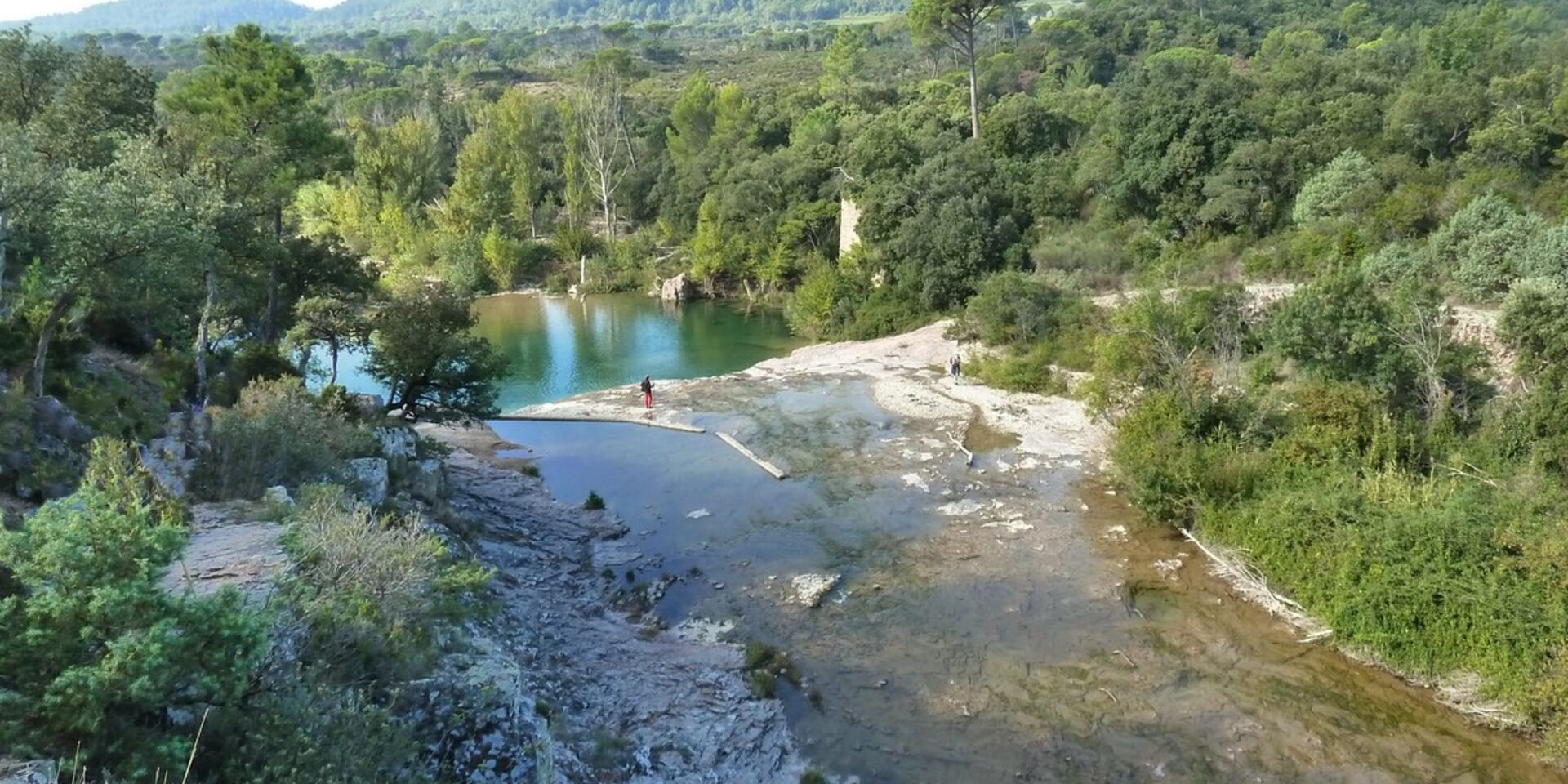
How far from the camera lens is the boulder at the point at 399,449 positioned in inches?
677

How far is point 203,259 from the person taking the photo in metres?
15.2

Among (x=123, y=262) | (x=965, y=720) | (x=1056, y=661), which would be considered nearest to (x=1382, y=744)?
(x=1056, y=661)

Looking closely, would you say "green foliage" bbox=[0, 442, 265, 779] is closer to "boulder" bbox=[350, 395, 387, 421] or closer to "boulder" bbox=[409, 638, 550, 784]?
"boulder" bbox=[409, 638, 550, 784]

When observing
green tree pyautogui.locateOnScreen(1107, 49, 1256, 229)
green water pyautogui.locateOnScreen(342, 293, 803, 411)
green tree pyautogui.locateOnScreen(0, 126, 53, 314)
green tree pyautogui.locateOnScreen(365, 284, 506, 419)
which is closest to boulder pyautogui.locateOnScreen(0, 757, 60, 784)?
green tree pyautogui.locateOnScreen(0, 126, 53, 314)

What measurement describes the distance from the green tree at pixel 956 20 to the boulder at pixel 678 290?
1702 cm

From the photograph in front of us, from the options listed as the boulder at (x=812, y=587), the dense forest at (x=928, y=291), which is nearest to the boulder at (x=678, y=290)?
the dense forest at (x=928, y=291)

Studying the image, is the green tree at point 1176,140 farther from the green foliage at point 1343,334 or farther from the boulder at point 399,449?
the boulder at point 399,449

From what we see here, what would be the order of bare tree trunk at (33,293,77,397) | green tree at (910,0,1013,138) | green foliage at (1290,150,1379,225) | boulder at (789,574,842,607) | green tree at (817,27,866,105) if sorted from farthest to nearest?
1. green tree at (817,27,866,105)
2. green tree at (910,0,1013,138)
3. green foliage at (1290,150,1379,225)
4. boulder at (789,574,842,607)
5. bare tree trunk at (33,293,77,397)

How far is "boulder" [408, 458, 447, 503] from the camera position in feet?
56.9

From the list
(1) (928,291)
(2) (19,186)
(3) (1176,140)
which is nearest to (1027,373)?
(1) (928,291)

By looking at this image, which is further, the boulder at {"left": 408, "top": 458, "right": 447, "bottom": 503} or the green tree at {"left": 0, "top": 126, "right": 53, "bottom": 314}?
the boulder at {"left": 408, "top": 458, "right": 447, "bottom": 503}

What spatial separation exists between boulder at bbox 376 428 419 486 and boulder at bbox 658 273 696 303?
100 feet

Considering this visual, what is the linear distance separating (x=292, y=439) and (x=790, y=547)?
363 inches

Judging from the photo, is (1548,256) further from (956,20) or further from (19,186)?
(956,20)
